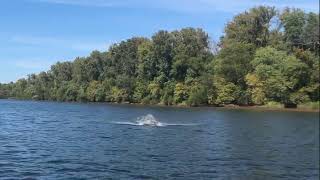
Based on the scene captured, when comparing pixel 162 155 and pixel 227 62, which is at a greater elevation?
pixel 227 62

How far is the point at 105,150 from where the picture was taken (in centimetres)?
4491

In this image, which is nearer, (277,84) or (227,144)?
(227,144)

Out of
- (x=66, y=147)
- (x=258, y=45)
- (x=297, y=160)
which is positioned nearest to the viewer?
(x=297, y=160)

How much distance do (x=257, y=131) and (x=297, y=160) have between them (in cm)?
2512

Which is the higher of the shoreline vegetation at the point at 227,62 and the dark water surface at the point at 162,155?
the shoreline vegetation at the point at 227,62

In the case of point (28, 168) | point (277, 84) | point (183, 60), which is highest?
point (183, 60)

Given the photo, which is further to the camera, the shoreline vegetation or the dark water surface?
the shoreline vegetation

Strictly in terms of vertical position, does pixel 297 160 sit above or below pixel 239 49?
below

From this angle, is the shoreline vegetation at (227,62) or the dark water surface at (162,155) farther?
the shoreline vegetation at (227,62)

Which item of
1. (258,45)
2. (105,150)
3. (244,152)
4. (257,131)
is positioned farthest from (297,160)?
(258,45)

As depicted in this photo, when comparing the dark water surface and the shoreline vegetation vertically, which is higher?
the shoreline vegetation

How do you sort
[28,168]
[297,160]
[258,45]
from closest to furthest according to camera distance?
[28,168]
[297,160]
[258,45]

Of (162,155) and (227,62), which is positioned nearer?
(162,155)

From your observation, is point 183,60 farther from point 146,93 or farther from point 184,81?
point 146,93
